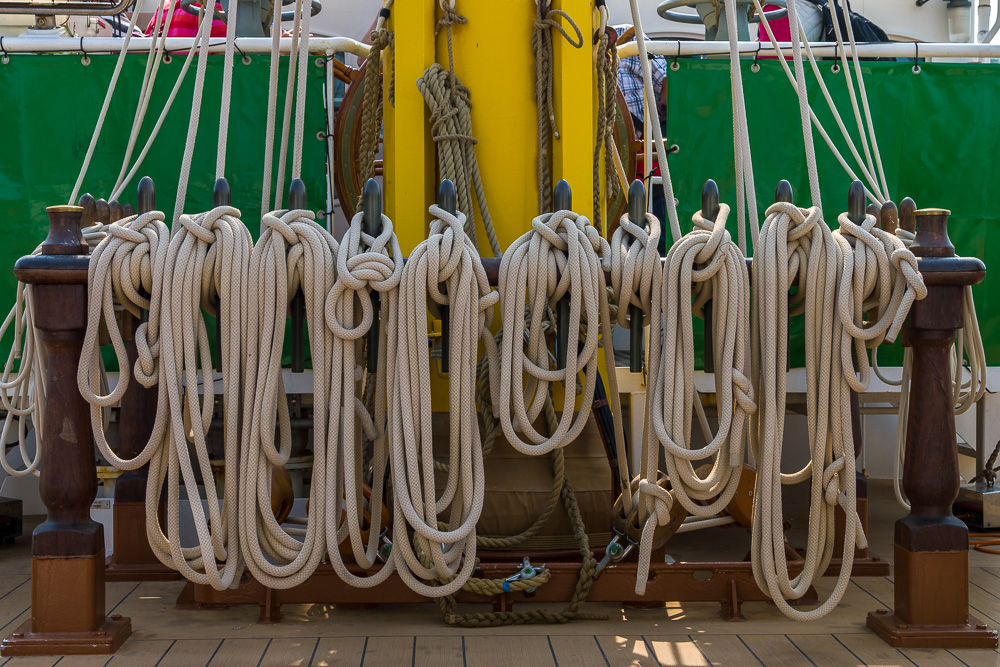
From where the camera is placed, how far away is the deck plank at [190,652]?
6.43 ft

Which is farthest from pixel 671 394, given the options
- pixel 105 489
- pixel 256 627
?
pixel 105 489

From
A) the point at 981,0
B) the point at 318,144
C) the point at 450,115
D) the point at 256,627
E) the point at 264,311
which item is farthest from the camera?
the point at 981,0

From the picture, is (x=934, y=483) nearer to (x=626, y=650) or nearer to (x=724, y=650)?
(x=724, y=650)

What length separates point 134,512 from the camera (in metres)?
2.77

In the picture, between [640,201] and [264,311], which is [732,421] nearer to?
[640,201]

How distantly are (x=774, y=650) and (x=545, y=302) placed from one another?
886 mm

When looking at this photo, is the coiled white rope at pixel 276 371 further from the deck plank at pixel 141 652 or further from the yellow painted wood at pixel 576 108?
the yellow painted wood at pixel 576 108

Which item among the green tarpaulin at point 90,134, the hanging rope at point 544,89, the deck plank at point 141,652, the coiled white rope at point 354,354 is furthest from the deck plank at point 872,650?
the green tarpaulin at point 90,134

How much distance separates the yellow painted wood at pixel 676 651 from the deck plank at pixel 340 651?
0.60 m

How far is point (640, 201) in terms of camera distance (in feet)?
6.67

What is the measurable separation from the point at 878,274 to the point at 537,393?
75 cm

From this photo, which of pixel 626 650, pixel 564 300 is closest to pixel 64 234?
pixel 564 300

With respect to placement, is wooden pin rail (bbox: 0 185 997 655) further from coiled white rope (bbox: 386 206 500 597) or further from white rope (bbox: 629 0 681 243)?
white rope (bbox: 629 0 681 243)

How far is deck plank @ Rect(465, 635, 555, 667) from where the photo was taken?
1935 mm
